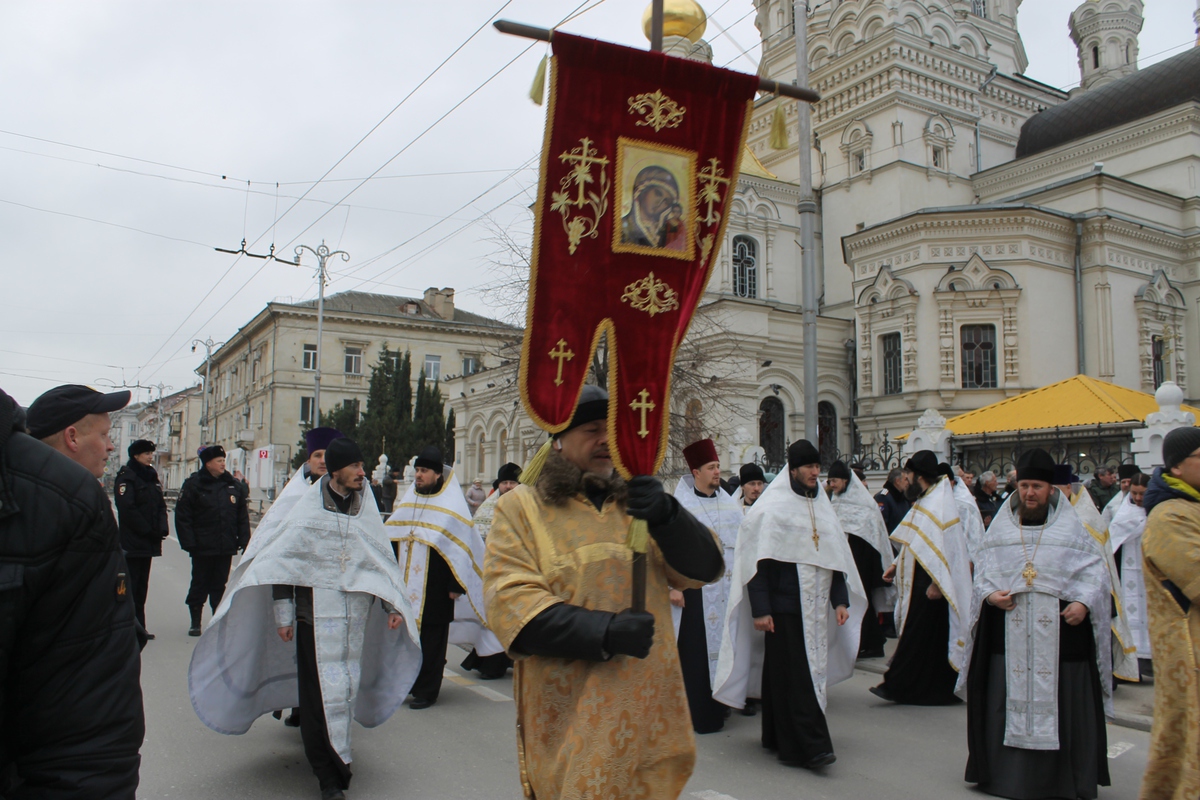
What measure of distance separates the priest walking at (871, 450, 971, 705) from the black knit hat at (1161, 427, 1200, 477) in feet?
10.7

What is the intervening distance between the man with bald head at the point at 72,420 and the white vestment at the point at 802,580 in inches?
172

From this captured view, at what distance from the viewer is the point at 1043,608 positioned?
536 cm

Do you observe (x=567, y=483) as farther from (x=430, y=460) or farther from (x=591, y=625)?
(x=430, y=460)

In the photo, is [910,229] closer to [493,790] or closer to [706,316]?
[706,316]

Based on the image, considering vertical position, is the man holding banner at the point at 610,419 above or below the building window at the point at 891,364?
below

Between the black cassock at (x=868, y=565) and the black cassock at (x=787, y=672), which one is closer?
the black cassock at (x=787, y=672)

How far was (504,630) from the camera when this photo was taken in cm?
289

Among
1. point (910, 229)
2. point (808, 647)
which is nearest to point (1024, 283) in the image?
point (910, 229)

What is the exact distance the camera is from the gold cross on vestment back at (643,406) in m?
3.27

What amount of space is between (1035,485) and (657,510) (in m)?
3.39

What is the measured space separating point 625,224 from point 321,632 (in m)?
3.16

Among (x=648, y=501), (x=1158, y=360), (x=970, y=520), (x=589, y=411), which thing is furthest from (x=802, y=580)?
(x=1158, y=360)

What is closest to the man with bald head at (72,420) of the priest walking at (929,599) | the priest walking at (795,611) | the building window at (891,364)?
the priest walking at (795,611)

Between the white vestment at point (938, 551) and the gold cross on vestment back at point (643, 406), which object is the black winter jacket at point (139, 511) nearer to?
the white vestment at point (938, 551)
